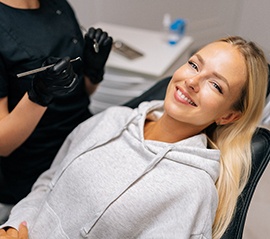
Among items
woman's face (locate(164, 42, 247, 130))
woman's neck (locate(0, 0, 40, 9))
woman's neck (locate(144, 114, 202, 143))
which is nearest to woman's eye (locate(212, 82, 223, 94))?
woman's face (locate(164, 42, 247, 130))

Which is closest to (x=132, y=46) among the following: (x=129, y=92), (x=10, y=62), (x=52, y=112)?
(x=129, y=92)

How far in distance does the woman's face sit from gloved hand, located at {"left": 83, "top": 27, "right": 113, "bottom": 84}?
34 centimetres

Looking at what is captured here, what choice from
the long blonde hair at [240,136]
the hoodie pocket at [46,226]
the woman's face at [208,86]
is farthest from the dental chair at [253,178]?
the hoodie pocket at [46,226]

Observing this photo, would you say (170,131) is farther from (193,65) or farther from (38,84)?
(38,84)

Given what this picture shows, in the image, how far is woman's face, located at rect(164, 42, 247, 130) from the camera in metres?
0.84

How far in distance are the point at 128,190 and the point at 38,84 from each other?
35 centimetres

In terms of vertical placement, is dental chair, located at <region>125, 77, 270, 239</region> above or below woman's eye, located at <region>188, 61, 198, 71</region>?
below

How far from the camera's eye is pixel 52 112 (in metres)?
1.15

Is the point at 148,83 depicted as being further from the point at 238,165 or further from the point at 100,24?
the point at 238,165

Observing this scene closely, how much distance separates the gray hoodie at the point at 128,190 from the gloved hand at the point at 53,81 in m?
0.19

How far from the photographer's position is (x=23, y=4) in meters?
1.02

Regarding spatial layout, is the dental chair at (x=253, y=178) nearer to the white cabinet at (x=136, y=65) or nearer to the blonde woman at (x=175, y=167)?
the blonde woman at (x=175, y=167)

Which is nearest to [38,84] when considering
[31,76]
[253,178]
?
[31,76]

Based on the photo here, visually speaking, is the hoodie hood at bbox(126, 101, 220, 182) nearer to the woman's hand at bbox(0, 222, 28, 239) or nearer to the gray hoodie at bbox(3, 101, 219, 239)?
the gray hoodie at bbox(3, 101, 219, 239)
